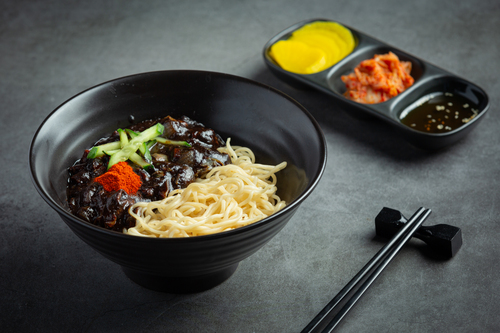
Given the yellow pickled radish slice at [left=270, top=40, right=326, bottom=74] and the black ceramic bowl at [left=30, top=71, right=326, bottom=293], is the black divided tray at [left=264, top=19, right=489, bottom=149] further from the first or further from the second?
the black ceramic bowl at [left=30, top=71, right=326, bottom=293]

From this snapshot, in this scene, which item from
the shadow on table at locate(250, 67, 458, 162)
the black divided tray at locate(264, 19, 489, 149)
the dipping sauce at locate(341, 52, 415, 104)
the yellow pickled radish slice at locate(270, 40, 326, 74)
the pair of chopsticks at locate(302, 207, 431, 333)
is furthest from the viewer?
the yellow pickled radish slice at locate(270, 40, 326, 74)

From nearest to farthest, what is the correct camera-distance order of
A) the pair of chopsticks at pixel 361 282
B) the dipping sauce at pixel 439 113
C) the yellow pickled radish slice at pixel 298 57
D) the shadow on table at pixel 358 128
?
the pair of chopsticks at pixel 361 282 < the shadow on table at pixel 358 128 < the dipping sauce at pixel 439 113 < the yellow pickled radish slice at pixel 298 57

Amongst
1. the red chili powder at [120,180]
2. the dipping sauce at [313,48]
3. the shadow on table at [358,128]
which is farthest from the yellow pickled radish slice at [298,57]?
the red chili powder at [120,180]

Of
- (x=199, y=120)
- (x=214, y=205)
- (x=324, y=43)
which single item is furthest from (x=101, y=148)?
(x=324, y=43)

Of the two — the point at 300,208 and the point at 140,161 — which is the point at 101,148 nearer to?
the point at 140,161

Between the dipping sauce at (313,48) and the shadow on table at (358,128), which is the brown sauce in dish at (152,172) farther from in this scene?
the dipping sauce at (313,48)

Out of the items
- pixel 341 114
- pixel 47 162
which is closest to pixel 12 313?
pixel 47 162

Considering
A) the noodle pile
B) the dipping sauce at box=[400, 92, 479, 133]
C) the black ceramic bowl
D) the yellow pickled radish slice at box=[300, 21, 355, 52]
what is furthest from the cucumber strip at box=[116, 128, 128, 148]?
the yellow pickled radish slice at box=[300, 21, 355, 52]
